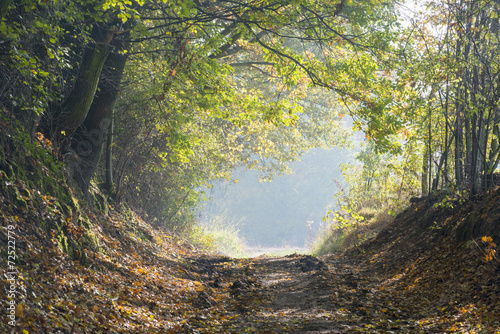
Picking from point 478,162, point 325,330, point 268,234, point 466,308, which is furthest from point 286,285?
point 268,234

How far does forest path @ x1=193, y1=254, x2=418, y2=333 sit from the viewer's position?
517 cm

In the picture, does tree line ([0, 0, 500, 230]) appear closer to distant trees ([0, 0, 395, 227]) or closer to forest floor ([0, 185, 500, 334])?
distant trees ([0, 0, 395, 227])

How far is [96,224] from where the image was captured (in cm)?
825

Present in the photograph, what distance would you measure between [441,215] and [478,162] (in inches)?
56.9

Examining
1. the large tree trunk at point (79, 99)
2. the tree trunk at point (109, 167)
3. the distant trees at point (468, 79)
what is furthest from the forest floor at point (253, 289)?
the large tree trunk at point (79, 99)

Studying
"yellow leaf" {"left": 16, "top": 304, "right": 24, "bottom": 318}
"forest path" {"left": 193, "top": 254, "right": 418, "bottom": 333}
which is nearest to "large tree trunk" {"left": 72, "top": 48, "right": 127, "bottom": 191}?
"forest path" {"left": 193, "top": 254, "right": 418, "bottom": 333}

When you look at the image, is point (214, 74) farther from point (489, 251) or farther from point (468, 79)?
point (489, 251)

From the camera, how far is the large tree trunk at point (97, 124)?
28.6 ft

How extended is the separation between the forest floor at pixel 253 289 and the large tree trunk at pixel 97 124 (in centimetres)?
111

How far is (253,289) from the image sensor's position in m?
7.95

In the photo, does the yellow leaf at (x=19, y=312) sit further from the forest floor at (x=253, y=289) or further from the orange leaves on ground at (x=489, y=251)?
the orange leaves on ground at (x=489, y=251)

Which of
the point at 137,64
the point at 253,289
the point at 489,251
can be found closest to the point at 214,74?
the point at 137,64

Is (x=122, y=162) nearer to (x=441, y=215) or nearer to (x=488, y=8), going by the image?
(x=441, y=215)

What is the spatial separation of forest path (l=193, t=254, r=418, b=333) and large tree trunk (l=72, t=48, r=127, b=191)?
3.93 metres
